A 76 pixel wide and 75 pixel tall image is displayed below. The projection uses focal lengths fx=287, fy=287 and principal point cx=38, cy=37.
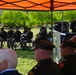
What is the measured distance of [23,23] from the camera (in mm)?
36219

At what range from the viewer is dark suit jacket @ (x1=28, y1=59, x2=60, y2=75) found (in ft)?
12.3

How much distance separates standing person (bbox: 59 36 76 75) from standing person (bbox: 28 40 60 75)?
0.36m

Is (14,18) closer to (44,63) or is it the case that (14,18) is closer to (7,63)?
(44,63)

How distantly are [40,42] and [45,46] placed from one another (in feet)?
0.57

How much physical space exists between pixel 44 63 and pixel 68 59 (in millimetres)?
570

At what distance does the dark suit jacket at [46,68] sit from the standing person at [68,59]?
372mm

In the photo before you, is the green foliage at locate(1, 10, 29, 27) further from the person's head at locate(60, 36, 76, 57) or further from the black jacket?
the black jacket

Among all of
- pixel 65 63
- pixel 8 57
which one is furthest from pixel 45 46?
pixel 8 57

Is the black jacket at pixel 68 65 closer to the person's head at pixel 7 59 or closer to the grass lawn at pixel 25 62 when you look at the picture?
the person's head at pixel 7 59

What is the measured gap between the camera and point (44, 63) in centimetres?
381

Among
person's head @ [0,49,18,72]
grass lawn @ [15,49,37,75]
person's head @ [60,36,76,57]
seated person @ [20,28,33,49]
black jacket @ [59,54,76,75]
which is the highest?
person's head @ [0,49,18,72]

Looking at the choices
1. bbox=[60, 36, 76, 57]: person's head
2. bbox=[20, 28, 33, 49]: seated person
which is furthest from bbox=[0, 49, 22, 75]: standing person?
bbox=[20, 28, 33, 49]: seated person

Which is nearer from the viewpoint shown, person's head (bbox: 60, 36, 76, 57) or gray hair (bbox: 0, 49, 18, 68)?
gray hair (bbox: 0, 49, 18, 68)

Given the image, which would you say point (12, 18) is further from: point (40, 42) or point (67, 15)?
point (40, 42)
